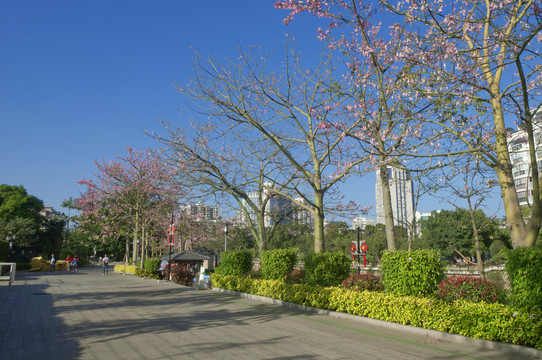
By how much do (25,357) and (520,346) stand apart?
8.28m

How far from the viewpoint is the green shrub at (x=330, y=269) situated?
42.6 feet

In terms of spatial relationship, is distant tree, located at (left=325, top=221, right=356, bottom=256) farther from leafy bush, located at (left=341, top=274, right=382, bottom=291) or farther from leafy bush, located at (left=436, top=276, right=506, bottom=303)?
leafy bush, located at (left=436, top=276, right=506, bottom=303)

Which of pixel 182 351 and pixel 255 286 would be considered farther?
pixel 255 286

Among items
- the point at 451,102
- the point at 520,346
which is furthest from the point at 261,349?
the point at 451,102

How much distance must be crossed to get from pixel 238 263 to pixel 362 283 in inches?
314

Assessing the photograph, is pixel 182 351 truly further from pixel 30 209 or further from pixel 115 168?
pixel 30 209

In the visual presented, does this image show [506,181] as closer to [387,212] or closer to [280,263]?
[387,212]

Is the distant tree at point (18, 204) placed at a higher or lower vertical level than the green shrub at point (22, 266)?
higher

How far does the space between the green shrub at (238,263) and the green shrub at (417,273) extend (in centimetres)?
934

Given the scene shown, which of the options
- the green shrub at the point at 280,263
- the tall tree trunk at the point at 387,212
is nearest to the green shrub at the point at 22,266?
the green shrub at the point at 280,263

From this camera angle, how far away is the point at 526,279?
7180 mm

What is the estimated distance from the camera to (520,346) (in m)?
6.71

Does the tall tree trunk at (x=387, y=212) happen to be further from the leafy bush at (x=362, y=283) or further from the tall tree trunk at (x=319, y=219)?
the tall tree trunk at (x=319, y=219)

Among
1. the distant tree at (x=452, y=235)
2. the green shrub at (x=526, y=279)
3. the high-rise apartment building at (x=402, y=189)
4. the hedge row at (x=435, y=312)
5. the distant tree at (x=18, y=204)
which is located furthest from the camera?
the distant tree at (x=18, y=204)
